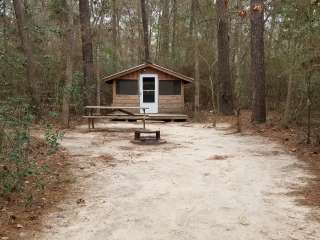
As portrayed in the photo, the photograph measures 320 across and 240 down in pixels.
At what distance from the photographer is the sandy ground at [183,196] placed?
185 inches

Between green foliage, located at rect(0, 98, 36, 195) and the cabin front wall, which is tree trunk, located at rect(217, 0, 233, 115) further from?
green foliage, located at rect(0, 98, 36, 195)

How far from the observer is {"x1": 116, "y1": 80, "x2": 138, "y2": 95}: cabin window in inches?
813

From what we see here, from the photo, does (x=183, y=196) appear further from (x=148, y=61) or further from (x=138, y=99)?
(x=148, y=61)

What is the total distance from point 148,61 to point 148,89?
1944mm

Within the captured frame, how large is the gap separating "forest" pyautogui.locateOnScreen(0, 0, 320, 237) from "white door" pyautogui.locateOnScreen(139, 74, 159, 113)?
6.26ft

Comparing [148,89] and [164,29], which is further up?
[164,29]

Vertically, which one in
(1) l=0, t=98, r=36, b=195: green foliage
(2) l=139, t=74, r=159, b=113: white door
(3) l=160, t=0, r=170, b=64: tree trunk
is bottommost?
(1) l=0, t=98, r=36, b=195: green foliage

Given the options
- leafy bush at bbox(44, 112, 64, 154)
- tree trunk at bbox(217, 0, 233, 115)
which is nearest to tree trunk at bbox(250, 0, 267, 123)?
tree trunk at bbox(217, 0, 233, 115)

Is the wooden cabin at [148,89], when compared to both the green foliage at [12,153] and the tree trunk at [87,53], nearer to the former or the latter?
the tree trunk at [87,53]

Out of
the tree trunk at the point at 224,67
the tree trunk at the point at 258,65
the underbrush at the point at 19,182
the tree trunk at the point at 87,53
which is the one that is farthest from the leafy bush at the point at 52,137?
the tree trunk at the point at 224,67

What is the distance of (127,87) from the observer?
67.8ft

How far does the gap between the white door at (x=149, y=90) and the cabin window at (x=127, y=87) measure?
0.88ft

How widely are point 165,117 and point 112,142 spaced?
25.0ft

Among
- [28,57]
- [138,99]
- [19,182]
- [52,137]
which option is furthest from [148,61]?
[19,182]
